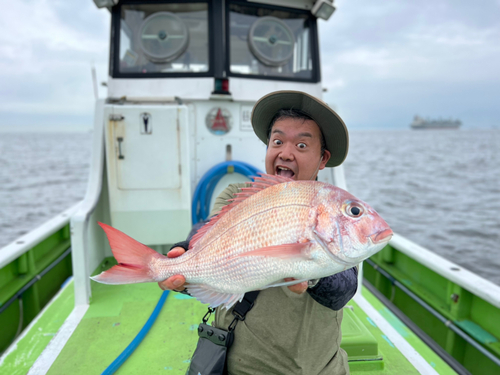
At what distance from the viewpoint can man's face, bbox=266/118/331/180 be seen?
1590mm

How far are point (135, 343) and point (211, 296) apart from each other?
4.82 feet

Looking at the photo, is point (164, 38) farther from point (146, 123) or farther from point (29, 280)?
point (29, 280)

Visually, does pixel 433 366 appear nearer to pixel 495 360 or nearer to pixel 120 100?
pixel 495 360

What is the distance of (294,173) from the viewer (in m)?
1.61

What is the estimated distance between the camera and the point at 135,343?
2428 millimetres

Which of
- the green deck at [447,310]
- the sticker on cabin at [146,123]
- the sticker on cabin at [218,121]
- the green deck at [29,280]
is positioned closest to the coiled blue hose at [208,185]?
the sticker on cabin at [218,121]

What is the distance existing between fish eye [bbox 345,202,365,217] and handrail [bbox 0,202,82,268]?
3.57 metres

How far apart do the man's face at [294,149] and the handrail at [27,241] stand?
317 cm

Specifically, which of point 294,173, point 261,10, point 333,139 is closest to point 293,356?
point 294,173

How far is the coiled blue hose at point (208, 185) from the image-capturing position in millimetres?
3695

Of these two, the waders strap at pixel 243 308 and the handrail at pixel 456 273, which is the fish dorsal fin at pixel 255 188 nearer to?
the waders strap at pixel 243 308

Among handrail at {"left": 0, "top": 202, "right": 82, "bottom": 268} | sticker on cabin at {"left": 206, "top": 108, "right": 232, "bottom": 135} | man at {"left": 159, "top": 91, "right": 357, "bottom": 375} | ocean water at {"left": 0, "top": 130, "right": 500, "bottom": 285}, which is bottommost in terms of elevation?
ocean water at {"left": 0, "top": 130, "right": 500, "bottom": 285}

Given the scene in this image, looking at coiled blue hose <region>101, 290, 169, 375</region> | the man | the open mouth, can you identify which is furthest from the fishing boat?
the open mouth

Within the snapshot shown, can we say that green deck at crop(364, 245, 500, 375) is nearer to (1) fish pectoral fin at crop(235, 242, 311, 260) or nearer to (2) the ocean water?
(1) fish pectoral fin at crop(235, 242, 311, 260)
